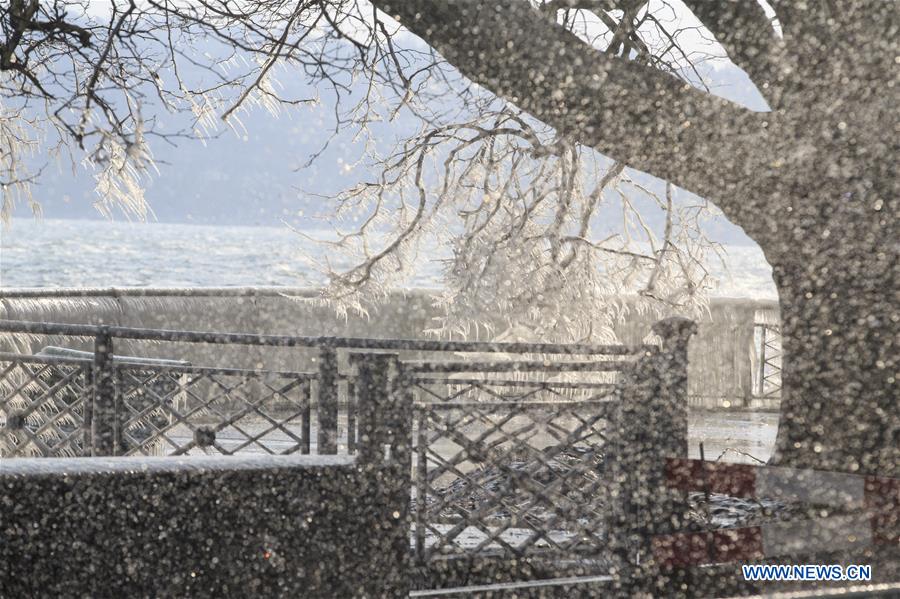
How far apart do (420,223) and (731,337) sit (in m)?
6.42

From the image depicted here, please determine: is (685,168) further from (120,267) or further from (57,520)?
(120,267)

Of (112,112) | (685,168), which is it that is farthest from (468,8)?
(112,112)

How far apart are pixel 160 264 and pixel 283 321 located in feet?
273

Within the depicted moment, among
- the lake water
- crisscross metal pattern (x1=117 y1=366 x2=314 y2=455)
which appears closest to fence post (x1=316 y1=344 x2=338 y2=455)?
crisscross metal pattern (x1=117 y1=366 x2=314 y2=455)

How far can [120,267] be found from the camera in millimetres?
91188

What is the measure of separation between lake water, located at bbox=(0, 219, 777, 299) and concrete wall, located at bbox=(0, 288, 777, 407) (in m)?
47.5

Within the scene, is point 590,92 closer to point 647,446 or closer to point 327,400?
point 647,446

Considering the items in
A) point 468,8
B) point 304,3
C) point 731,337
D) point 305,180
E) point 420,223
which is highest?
point 305,180

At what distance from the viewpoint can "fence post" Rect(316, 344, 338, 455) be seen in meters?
6.93

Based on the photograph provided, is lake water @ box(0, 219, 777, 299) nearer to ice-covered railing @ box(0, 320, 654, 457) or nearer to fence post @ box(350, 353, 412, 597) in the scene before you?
ice-covered railing @ box(0, 320, 654, 457)

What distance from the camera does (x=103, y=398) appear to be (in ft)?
23.0

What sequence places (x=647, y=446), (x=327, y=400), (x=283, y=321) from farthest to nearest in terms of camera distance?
(x=283, y=321)
(x=327, y=400)
(x=647, y=446)

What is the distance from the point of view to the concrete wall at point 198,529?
12.4ft

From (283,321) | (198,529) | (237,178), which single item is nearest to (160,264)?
(237,178)
